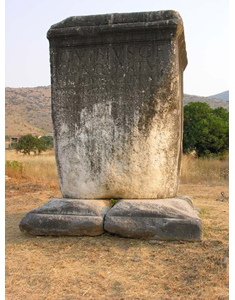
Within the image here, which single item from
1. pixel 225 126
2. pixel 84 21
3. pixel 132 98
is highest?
pixel 84 21

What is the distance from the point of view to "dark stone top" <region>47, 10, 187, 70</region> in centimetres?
343

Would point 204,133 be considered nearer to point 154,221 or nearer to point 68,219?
point 154,221

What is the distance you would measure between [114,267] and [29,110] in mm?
40279

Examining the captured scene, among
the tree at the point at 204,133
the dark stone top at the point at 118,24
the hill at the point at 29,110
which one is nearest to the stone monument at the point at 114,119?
the dark stone top at the point at 118,24

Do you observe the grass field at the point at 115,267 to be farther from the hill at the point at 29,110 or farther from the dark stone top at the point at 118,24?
the hill at the point at 29,110

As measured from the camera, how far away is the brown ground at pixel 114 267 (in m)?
2.35

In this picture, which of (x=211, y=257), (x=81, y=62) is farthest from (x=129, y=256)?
(x=81, y=62)

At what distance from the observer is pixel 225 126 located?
9.38 metres

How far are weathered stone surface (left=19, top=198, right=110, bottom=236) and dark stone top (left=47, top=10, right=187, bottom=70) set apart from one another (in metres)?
1.75

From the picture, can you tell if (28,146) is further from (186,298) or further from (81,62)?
(186,298)

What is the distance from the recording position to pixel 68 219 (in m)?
3.42

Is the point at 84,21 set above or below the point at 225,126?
above

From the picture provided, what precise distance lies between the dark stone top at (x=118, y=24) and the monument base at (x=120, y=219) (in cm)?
174

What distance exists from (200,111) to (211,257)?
7.29m
